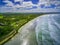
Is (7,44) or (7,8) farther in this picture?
(7,8)

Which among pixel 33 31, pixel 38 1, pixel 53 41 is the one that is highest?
pixel 38 1

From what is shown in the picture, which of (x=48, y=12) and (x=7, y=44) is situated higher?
(x=48, y=12)

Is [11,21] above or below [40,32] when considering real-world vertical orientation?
above

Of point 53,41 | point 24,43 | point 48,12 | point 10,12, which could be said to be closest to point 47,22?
point 48,12

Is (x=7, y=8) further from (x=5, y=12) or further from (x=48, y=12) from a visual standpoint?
(x=48, y=12)
